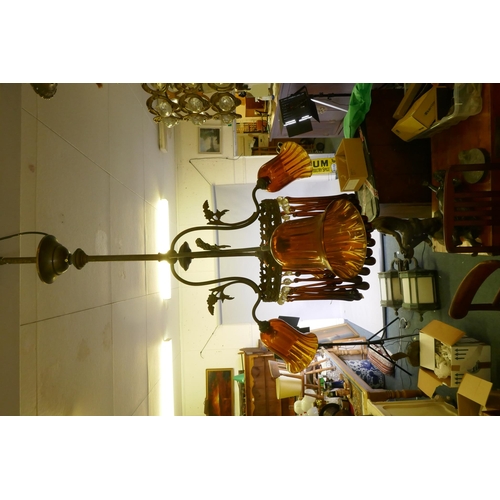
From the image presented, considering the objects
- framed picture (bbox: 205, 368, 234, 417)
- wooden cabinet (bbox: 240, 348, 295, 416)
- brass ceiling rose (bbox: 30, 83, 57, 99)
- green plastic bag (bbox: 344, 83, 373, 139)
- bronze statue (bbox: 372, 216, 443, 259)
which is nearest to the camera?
brass ceiling rose (bbox: 30, 83, 57, 99)

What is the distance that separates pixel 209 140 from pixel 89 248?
320cm

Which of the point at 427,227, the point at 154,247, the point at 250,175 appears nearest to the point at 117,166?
the point at 154,247

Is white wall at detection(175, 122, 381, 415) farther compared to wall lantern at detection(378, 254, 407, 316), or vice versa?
white wall at detection(175, 122, 381, 415)

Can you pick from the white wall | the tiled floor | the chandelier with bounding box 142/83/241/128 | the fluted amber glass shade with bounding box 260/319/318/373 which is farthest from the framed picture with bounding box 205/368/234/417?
the fluted amber glass shade with bounding box 260/319/318/373

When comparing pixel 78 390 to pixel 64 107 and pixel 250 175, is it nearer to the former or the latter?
pixel 64 107

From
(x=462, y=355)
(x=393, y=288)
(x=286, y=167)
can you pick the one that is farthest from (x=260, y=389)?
(x=286, y=167)

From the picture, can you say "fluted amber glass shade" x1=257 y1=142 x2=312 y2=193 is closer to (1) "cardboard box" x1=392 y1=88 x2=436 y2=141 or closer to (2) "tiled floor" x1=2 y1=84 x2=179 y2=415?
(2) "tiled floor" x1=2 y1=84 x2=179 y2=415

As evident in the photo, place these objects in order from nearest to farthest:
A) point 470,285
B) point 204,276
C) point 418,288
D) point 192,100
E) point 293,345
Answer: point 293,345 < point 470,285 < point 192,100 < point 418,288 < point 204,276

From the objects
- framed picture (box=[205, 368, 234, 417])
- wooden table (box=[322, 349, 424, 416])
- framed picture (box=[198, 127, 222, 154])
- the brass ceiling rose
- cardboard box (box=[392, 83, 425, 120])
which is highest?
framed picture (box=[198, 127, 222, 154])

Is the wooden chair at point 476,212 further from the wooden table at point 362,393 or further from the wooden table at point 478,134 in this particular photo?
the wooden table at point 362,393

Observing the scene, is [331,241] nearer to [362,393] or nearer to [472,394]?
[472,394]

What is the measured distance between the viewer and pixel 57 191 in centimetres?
153

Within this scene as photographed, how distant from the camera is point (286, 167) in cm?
118

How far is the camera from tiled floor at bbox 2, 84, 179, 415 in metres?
1.35
